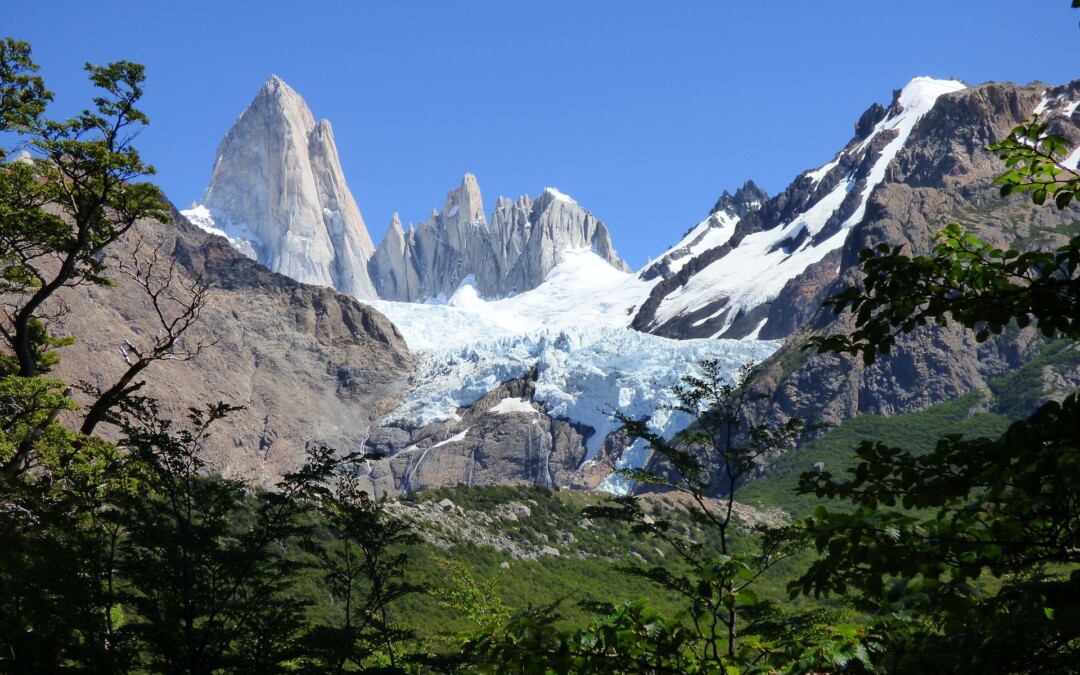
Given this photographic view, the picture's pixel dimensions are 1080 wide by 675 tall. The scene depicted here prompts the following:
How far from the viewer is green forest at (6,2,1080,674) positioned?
5105 mm

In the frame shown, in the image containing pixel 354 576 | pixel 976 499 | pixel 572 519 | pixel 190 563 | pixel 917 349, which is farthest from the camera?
pixel 917 349

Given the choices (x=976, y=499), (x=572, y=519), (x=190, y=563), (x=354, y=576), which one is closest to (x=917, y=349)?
(x=572, y=519)

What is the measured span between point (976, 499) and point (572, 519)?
1643cm

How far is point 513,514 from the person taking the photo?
88.8m

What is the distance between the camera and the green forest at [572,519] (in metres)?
5.11

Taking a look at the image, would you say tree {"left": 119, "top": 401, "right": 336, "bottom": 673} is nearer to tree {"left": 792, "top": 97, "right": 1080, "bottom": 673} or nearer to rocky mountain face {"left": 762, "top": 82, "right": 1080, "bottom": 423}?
tree {"left": 792, "top": 97, "right": 1080, "bottom": 673}

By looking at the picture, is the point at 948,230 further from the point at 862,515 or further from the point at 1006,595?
the point at 1006,595

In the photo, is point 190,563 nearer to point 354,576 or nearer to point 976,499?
point 354,576

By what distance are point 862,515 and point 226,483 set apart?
1508 cm

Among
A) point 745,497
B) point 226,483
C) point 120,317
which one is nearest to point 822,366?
point 745,497

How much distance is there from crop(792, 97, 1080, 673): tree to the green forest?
0.06 feet

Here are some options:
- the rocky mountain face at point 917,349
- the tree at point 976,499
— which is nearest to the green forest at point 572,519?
the tree at point 976,499

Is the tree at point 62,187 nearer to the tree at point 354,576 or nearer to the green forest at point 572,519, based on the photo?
the green forest at point 572,519

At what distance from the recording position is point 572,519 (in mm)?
21391
